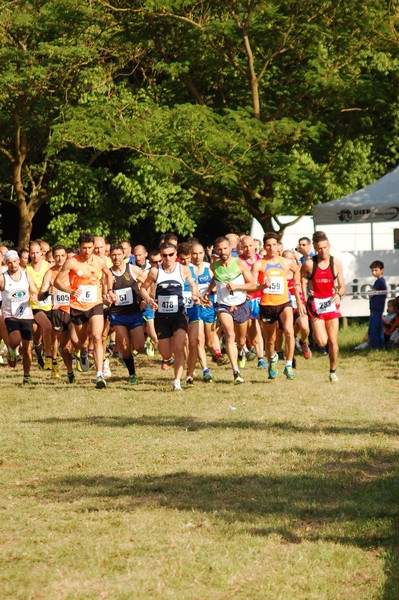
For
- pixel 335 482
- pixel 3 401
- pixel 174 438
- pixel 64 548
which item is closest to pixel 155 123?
pixel 3 401

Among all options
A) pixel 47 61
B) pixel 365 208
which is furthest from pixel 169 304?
pixel 47 61

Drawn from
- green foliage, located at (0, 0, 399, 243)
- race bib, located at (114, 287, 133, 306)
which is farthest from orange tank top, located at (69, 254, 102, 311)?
green foliage, located at (0, 0, 399, 243)

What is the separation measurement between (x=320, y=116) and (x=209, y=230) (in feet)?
51.0

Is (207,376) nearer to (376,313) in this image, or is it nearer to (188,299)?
(188,299)

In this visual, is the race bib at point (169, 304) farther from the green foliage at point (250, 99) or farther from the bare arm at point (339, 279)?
the green foliage at point (250, 99)

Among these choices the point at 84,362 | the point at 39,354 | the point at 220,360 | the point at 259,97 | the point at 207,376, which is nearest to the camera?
the point at 207,376

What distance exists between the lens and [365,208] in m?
21.8

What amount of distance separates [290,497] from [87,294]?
321 inches

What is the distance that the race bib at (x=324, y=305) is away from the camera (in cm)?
1588

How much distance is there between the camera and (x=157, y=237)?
130ft

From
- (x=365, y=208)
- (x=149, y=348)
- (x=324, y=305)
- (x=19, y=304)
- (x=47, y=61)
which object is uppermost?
(x=47, y=61)

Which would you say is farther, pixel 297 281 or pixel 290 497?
pixel 297 281

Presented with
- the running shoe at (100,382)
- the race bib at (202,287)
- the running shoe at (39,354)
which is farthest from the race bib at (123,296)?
the running shoe at (39,354)

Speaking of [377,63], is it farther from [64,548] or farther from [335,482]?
[64,548]
